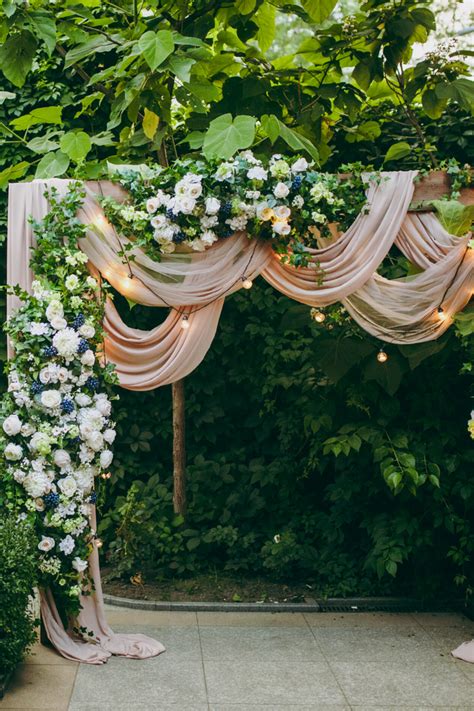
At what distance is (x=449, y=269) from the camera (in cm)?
475

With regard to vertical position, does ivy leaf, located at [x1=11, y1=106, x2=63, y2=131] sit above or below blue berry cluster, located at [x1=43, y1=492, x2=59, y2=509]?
above

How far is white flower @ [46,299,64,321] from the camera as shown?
14.2 feet

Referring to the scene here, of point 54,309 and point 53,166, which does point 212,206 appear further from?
point 53,166

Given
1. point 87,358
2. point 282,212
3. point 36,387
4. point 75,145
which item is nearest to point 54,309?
point 87,358

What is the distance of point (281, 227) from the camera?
4.53 meters

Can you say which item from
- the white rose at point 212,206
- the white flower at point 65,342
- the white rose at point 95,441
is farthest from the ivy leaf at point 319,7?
the white rose at point 95,441

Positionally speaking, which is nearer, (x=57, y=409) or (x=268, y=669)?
(x=57, y=409)

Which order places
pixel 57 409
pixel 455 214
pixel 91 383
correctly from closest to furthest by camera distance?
1. pixel 57 409
2. pixel 91 383
3. pixel 455 214

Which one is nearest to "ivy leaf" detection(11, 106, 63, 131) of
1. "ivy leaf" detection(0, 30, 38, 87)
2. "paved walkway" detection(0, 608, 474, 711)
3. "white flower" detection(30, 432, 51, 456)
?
"ivy leaf" detection(0, 30, 38, 87)

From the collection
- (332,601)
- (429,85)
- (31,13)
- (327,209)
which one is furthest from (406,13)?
(332,601)

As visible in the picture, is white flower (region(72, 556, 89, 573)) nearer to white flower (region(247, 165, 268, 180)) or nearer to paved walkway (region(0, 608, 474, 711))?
paved walkway (region(0, 608, 474, 711))

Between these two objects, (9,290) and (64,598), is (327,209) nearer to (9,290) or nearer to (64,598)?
(9,290)

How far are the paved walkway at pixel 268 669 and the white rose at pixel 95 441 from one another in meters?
1.11

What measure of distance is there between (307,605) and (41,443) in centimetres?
235
